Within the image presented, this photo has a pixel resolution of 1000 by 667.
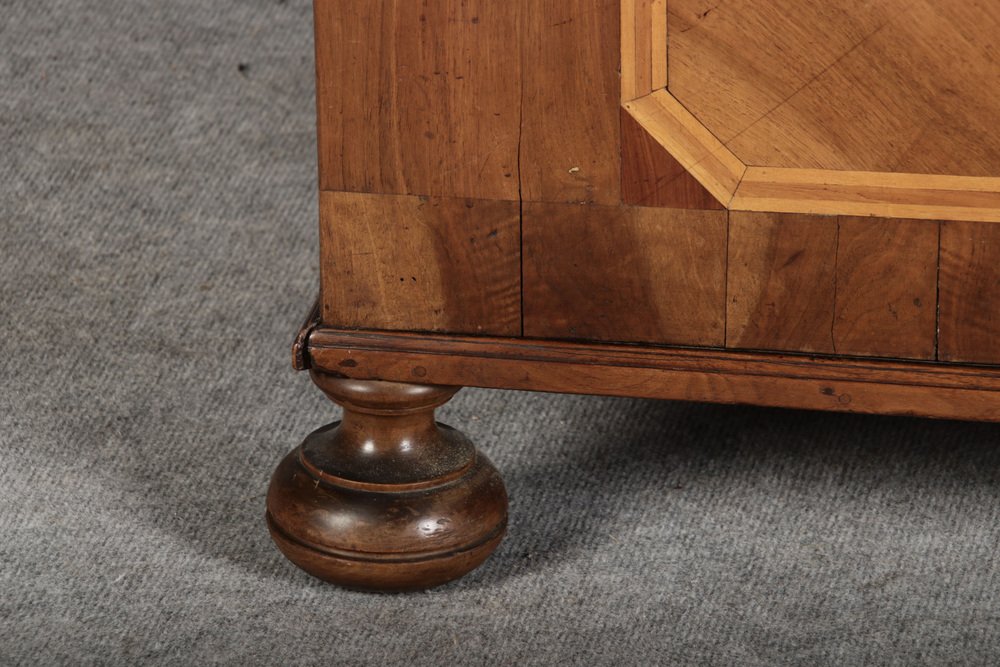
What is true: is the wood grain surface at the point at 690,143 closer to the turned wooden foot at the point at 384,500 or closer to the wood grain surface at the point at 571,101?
the wood grain surface at the point at 571,101

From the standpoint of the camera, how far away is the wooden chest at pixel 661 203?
759 mm

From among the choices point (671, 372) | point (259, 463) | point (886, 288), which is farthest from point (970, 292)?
point (259, 463)

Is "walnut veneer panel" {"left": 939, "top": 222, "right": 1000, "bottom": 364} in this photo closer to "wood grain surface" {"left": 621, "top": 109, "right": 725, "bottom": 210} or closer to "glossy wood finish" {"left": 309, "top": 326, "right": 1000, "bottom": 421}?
"glossy wood finish" {"left": 309, "top": 326, "right": 1000, "bottom": 421}

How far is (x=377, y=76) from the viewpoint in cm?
80

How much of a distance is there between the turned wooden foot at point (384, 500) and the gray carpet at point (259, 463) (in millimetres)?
34

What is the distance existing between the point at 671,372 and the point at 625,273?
0.06 metres

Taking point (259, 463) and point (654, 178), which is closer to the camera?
point (654, 178)

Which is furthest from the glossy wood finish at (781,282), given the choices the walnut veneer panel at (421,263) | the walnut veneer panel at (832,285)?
the walnut veneer panel at (421,263)

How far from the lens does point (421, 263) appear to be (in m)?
0.83

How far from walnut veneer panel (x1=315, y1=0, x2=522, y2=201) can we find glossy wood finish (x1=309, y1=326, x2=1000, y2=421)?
89 mm

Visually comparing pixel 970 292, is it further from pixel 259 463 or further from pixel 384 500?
pixel 259 463

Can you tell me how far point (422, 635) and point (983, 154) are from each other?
41 cm

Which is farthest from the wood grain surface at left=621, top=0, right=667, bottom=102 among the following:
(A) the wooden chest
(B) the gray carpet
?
(B) the gray carpet

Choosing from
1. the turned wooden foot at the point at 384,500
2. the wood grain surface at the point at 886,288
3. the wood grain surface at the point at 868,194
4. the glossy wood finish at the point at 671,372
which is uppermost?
the wood grain surface at the point at 868,194
